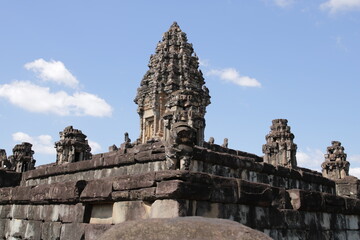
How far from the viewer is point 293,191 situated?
7605 millimetres

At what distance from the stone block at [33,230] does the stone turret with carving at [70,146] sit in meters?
13.2

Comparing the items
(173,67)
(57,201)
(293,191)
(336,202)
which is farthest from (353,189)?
(173,67)

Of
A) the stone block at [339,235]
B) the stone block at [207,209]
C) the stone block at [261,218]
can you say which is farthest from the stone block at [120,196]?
the stone block at [339,235]

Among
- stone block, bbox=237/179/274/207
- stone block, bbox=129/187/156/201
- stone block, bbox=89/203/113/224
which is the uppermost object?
stone block, bbox=237/179/274/207

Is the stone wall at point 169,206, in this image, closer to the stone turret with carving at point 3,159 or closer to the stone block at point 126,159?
the stone block at point 126,159

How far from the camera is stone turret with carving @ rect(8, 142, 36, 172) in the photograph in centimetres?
2192

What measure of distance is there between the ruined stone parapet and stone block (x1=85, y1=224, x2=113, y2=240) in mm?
16996

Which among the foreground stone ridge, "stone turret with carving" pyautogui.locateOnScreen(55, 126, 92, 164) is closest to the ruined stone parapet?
"stone turret with carving" pyautogui.locateOnScreen(55, 126, 92, 164)

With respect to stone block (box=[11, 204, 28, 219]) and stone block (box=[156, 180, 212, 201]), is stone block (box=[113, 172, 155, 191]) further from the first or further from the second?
stone block (box=[11, 204, 28, 219])

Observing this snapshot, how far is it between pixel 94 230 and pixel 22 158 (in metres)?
17.3

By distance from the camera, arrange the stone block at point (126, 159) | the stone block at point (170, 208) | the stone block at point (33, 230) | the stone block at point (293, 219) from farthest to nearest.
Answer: the stone block at point (126, 159), the stone block at point (33, 230), the stone block at point (293, 219), the stone block at point (170, 208)

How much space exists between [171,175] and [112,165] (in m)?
7.05

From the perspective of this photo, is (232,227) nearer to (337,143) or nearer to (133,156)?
(133,156)

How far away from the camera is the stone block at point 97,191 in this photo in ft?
22.0
